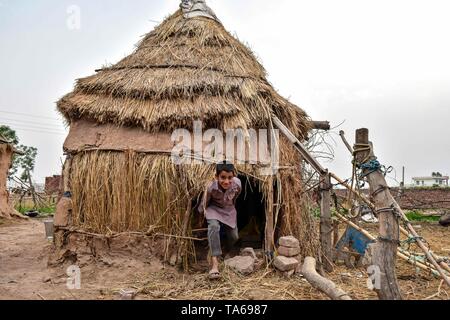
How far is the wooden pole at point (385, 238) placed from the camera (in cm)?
351

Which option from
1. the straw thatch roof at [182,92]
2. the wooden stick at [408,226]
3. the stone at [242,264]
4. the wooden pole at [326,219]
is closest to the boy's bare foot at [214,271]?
the stone at [242,264]

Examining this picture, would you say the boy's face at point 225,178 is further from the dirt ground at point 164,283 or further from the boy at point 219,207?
the dirt ground at point 164,283

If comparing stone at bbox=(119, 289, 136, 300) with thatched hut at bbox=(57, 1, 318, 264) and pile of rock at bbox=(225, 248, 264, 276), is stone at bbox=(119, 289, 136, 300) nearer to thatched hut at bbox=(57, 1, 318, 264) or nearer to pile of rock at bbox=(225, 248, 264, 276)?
thatched hut at bbox=(57, 1, 318, 264)

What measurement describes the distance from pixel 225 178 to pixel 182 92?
1759 millimetres

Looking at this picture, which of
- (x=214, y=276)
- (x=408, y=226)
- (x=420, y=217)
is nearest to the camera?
(x=408, y=226)

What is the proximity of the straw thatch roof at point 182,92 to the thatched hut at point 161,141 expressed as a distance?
2 cm

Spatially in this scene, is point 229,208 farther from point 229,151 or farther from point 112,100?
point 112,100

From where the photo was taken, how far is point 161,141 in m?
5.64

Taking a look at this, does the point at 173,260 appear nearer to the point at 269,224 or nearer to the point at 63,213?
the point at 269,224

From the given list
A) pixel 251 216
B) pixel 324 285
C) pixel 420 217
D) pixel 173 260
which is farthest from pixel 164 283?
pixel 420 217

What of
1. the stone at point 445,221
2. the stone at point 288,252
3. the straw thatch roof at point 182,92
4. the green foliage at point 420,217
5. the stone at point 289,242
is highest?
the straw thatch roof at point 182,92

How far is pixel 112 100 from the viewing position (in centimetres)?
604

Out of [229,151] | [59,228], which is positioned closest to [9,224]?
Answer: [59,228]

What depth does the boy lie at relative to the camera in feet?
15.7
